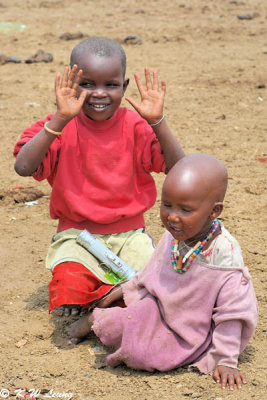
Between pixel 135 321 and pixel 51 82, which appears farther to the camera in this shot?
pixel 51 82

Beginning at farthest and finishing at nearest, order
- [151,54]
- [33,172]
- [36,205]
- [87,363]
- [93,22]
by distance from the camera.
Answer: [93,22]
[151,54]
[36,205]
[33,172]
[87,363]

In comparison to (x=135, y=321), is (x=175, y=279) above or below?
above

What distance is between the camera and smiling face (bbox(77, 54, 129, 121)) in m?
3.37

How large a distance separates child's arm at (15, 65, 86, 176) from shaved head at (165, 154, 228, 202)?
2.34ft

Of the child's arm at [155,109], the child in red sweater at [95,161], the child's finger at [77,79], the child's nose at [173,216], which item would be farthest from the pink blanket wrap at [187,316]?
the child's finger at [77,79]

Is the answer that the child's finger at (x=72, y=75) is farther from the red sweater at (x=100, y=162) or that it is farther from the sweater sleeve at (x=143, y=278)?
the sweater sleeve at (x=143, y=278)

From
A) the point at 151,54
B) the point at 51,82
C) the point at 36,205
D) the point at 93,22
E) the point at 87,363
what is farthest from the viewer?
the point at 93,22

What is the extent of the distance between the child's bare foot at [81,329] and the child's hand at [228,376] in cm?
73

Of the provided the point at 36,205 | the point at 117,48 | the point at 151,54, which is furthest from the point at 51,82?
the point at 117,48

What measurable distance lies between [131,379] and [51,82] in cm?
546

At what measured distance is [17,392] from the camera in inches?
115

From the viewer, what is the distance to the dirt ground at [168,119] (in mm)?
3018

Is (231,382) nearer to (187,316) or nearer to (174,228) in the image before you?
(187,316)

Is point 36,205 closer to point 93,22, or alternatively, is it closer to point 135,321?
point 135,321
